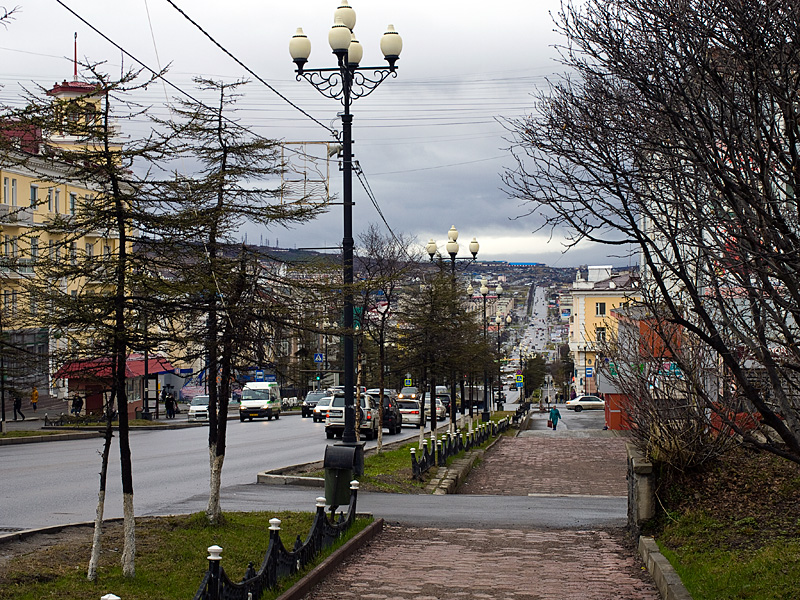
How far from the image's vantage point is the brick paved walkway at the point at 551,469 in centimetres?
2102

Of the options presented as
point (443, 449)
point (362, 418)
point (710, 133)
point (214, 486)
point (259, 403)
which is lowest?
point (443, 449)

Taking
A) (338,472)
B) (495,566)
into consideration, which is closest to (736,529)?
(495,566)

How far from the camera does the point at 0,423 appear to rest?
34844 millimetres

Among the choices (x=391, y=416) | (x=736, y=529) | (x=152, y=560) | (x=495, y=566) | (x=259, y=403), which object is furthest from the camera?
(x=259, y=403)

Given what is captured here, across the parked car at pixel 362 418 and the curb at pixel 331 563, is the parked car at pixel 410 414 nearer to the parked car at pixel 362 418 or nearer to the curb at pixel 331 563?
the parked car at pixel 362 418

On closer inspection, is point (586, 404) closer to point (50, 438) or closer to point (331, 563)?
point (50, 438)

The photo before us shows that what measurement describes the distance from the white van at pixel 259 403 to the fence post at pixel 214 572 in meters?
45.2

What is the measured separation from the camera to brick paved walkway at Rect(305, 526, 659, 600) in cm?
869

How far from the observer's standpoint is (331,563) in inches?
378

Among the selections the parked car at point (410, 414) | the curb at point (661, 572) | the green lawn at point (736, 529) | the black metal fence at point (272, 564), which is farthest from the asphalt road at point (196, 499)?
the parked car at point (410, 414)

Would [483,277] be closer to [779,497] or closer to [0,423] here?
[0,423]

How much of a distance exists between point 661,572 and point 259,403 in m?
44.8

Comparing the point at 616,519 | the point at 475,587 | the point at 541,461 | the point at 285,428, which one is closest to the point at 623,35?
the point at 475,587

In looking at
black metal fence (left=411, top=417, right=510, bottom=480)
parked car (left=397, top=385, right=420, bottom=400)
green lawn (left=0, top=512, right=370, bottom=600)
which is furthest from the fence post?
parked car (left=397, top=385, right=420, bottom=400)
